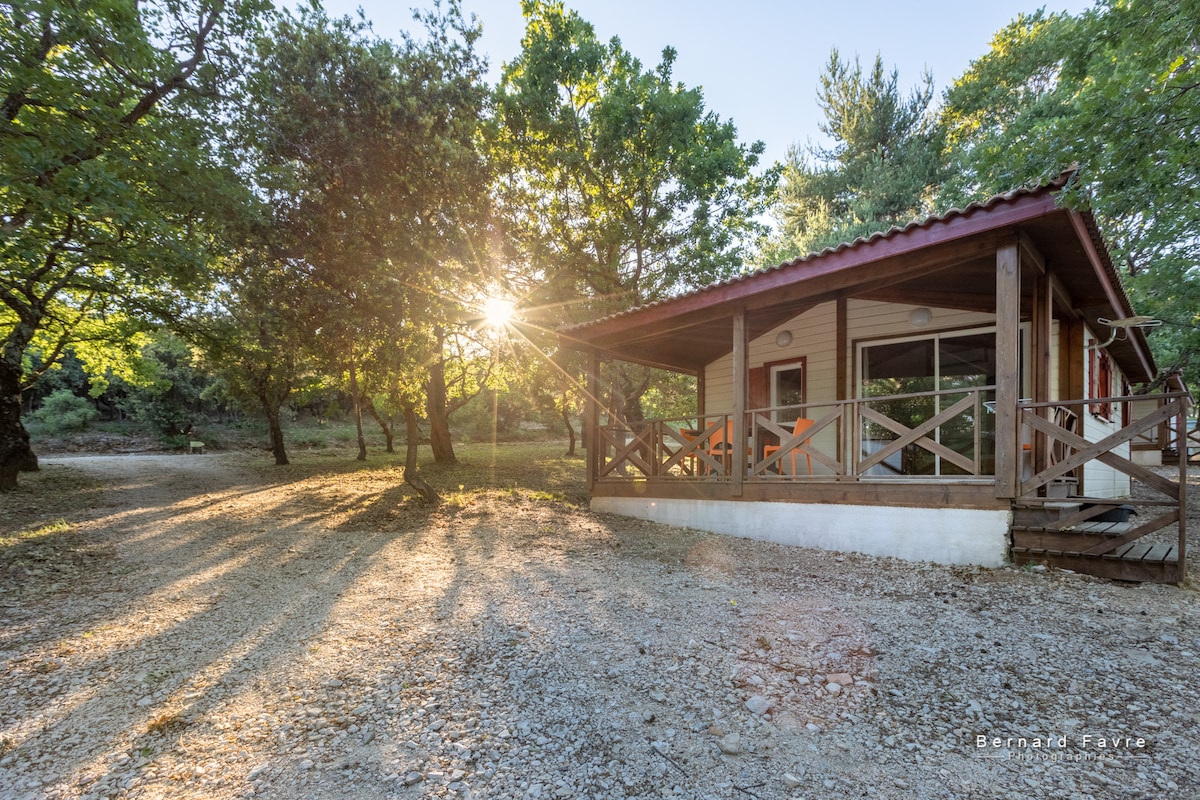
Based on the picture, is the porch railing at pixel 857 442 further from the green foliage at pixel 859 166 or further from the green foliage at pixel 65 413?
the green foliage at pixel 65 413

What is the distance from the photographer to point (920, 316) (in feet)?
22.3

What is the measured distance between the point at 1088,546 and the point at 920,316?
11.3 ft

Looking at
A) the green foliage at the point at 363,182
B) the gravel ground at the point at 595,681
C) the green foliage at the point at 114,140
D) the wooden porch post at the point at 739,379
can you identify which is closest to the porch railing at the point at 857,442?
the wooden porch post at the point at 739,379

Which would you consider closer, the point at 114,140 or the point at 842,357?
the point at 114,140

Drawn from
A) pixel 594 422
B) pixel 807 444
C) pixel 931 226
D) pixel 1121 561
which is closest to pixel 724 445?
pixel 807 444

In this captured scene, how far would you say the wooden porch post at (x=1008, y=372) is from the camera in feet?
14.6

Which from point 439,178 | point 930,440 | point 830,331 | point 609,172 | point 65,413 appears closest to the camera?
point 930,440

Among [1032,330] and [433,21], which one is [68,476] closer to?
[433,21]

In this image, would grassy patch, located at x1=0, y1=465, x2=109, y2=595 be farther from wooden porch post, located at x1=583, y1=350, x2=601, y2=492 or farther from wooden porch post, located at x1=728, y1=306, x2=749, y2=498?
wooden porch post, located at x1=728, y1=306, x2=749, y2=498

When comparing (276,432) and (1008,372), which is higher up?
(1008,372)

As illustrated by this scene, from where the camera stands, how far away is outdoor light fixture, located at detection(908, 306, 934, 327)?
6.72 m

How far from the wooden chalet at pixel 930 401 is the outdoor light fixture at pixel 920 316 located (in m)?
0.02

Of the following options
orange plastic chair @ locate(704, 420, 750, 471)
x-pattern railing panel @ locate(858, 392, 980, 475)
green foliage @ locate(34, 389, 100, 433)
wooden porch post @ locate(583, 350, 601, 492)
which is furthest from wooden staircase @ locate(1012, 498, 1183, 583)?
green foliage @ locate(34, 389, 100, 433)

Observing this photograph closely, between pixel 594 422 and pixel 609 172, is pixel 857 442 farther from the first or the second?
pixel 609 172
